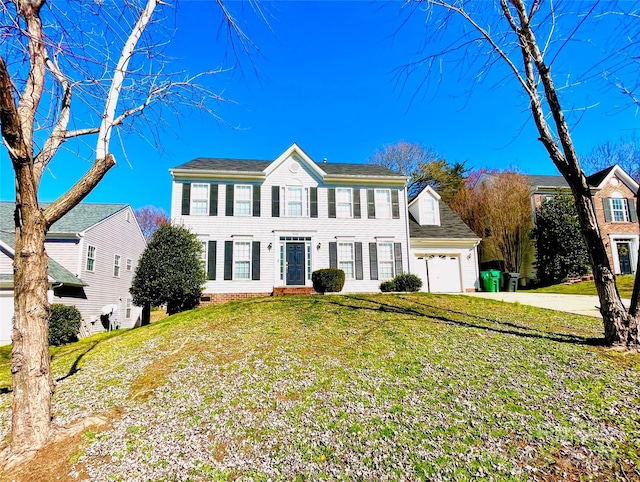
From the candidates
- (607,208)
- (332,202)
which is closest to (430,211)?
(332,202)

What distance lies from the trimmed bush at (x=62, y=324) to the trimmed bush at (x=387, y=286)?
39.2 feet

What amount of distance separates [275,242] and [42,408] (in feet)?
37.6

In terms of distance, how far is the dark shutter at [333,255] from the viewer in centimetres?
1470

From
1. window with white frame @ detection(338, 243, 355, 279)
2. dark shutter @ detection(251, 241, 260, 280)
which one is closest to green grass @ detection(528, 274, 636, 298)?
window with white frame @ detection(338, 243, 355, 279)

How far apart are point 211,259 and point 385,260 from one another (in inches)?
301

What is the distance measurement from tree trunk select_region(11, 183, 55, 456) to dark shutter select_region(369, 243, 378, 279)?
12711 mm

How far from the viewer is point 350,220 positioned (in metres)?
15.4

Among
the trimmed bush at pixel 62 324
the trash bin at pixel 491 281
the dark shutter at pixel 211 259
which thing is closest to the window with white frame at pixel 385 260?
the trash bin at pixel 491 281

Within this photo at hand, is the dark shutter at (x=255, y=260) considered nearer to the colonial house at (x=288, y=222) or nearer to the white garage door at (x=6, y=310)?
the colonial house at (x=288, y=222)

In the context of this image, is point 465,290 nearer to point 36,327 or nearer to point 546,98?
point 546,98

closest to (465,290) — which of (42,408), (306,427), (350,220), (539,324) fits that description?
(350,220)

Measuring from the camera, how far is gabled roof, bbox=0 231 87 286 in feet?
40.3

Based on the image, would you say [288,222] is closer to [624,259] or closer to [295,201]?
[295,201]

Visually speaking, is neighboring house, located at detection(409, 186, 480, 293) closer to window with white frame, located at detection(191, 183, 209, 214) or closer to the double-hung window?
the double-hung window
